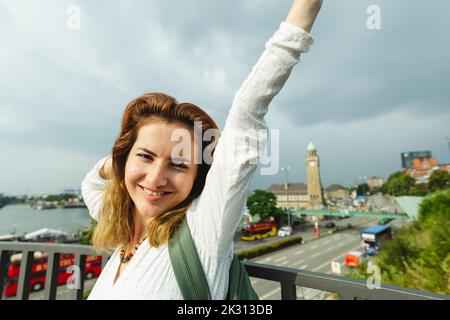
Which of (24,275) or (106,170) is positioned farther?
(24,275)

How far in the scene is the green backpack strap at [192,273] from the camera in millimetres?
765

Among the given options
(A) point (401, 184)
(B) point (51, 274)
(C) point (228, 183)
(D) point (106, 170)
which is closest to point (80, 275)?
(B) point (51, 274)

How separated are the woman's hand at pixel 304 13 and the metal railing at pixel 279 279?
0.91 metres

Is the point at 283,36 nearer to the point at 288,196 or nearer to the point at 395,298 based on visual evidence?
the point at 395,298

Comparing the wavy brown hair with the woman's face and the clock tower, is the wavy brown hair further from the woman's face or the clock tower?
the clock tower

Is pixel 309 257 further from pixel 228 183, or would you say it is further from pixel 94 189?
pixel 228 183

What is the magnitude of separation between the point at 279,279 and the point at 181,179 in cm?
62

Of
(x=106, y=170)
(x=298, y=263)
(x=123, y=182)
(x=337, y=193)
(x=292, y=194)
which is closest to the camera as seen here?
(x=123, y=182)

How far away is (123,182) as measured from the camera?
4.26 feet

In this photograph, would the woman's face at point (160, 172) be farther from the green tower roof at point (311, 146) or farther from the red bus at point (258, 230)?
the green tower roof at point (311, 146)

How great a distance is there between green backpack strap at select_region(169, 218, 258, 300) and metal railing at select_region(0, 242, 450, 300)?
0.22m

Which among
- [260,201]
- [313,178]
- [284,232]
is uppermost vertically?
[313,178]

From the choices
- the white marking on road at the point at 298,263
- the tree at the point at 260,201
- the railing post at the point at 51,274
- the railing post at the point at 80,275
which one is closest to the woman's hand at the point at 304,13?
the railing post at the point at 80,275

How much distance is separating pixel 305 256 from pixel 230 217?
2438cm
